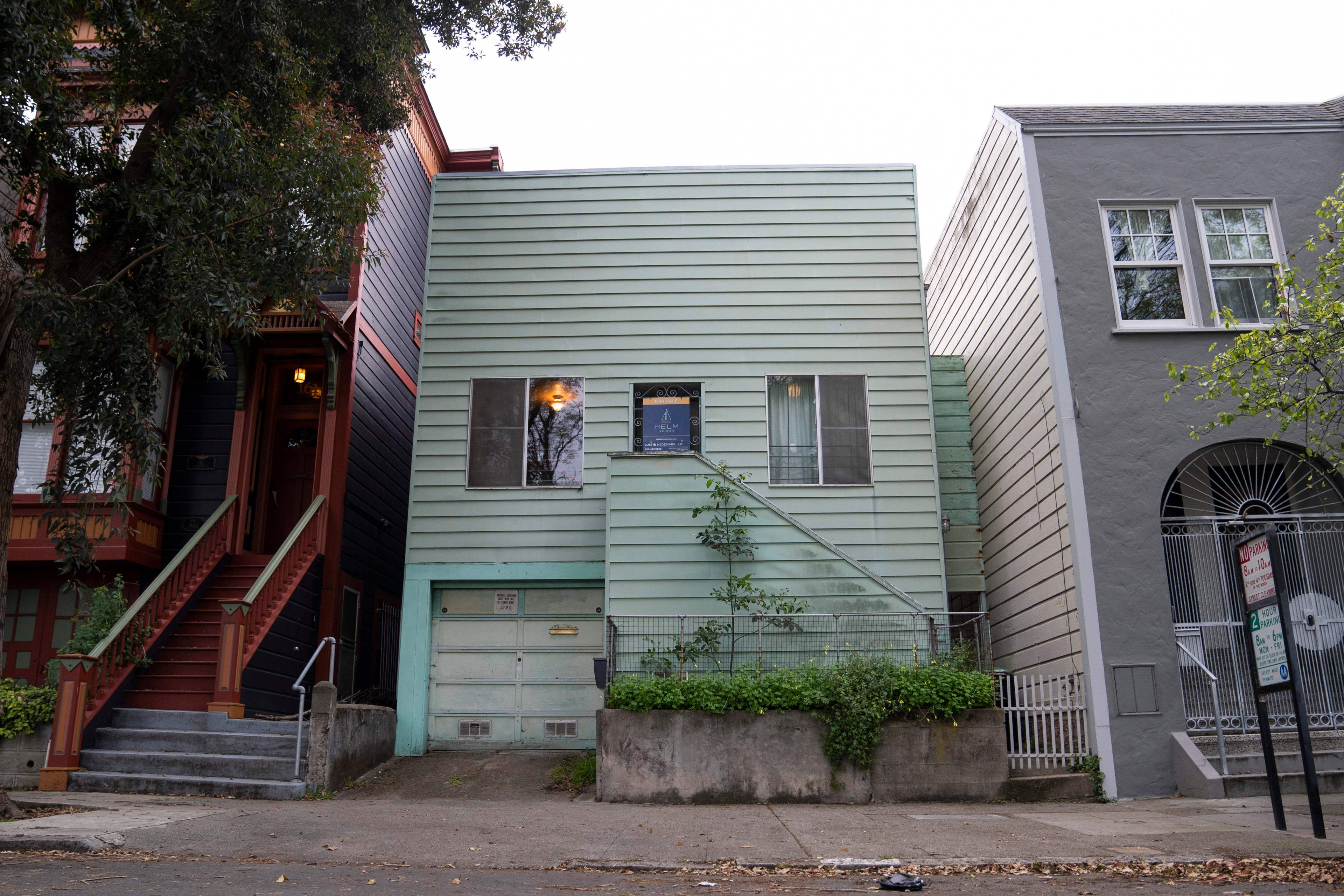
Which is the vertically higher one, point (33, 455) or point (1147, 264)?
point (1147, 264)

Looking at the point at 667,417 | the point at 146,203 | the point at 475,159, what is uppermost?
the point at 475,159

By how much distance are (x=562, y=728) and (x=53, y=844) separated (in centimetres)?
692

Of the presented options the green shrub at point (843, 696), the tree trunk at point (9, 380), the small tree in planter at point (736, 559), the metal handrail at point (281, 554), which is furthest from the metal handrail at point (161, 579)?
the small tree in planter at point (736, 559)

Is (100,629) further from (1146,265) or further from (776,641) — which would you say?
(1146,265)

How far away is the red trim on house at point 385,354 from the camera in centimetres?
1565

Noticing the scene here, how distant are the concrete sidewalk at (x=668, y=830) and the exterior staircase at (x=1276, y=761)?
36 centimetres

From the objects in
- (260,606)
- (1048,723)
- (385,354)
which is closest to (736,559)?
(1048,723)

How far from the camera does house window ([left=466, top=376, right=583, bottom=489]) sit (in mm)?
14383

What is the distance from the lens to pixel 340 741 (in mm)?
11336

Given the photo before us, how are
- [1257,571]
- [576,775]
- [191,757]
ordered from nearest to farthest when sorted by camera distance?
1. [1257,571]
2. [191,757]
3. [576,775]

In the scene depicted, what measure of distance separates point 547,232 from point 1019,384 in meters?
7.13

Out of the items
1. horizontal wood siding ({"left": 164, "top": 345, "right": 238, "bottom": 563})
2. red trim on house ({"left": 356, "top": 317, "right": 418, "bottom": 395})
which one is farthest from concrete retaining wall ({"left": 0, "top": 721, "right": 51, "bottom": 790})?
red trim on house ({"left": 356, "top": 317, "right": 418, "bottom": 395})

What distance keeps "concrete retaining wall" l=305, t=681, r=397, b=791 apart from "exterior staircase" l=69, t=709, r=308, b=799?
272 millimetres

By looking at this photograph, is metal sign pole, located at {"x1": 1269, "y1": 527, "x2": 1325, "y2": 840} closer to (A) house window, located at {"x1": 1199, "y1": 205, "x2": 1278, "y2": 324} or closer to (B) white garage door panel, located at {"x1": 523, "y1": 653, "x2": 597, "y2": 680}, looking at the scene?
(A) house window, located at {"x1": 1199, "y1": 205, "x2": 1278, "y2": 324}
